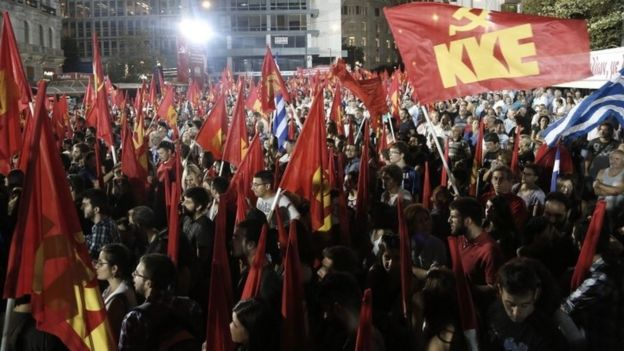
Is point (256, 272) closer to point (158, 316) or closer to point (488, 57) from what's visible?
point (158, 316)

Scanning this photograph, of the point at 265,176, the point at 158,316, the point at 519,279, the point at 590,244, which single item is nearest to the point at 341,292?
the point at 519,279

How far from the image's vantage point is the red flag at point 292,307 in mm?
3451

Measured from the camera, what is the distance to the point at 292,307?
3.46m

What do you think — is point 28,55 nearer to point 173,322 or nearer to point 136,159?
point 136,159

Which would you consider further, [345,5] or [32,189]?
[345,5]

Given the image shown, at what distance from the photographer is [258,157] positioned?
24.1ft

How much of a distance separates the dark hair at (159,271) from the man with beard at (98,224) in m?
1.62

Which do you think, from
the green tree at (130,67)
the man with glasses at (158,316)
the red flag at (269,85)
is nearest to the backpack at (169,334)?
the man with glasses at (158,316)

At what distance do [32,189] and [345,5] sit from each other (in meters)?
109

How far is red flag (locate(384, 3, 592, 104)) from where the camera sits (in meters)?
5.21

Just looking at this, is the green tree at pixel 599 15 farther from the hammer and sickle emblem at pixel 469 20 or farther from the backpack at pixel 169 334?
the backpack at pixel 169 334

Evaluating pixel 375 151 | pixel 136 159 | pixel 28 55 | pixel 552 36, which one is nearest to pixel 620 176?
pixel 552 36

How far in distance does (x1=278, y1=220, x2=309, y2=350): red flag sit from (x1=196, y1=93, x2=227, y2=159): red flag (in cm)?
581

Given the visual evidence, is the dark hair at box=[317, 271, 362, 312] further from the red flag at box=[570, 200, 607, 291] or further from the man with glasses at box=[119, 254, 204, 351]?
the red flag at box=[570, 200, 607, 291]
